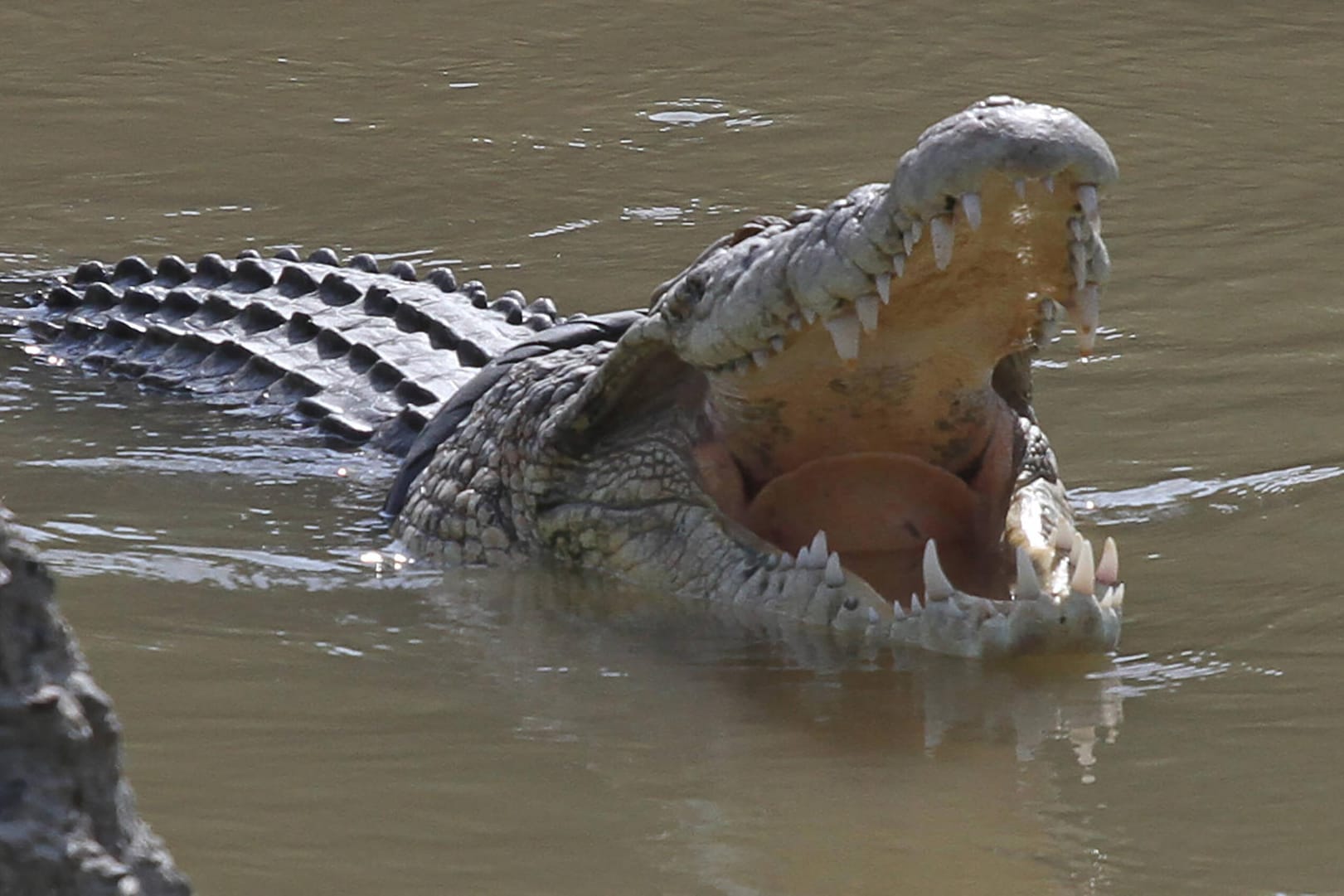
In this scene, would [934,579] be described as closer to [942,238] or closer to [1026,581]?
[1026,581]

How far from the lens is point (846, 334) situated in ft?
13.0

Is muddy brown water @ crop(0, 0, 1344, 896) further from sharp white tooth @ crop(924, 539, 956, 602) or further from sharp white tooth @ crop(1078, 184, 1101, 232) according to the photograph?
sharp white tooth @ crop(1078, 184, 1101, 232)

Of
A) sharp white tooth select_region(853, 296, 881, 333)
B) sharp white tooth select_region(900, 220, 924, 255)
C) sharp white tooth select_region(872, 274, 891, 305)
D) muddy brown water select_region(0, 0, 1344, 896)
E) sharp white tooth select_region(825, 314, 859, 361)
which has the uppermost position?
sharp white tooth select_region(900, 220, 924, 255)

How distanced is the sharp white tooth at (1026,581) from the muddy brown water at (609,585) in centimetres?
15

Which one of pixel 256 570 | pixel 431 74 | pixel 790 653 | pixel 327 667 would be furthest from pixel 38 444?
pixel 431 74

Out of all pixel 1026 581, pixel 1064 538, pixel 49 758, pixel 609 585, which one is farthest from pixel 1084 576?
pixel 49 758

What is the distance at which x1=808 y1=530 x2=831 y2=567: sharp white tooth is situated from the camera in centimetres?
425

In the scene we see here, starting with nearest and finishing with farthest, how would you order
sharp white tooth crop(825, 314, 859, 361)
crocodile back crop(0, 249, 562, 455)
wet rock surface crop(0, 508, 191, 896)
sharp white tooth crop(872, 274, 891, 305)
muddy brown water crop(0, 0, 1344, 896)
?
wet rock surface crop(0, 508, 191, 896), muddy brown water crop(0, 0, 1344, 896), sharp white tooth crop(872, 274, 891, 305), sharp white tooth crop(825, 314, 859, 361), crocodile back crop(0, 249, 562, 455)

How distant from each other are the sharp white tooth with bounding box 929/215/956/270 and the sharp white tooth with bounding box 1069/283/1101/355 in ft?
1.04

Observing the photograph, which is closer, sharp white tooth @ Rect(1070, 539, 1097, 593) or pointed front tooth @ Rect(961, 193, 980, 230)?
pointed front tooth @ Rect(961, 193, 980, 230)

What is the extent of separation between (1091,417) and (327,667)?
9.29 feet

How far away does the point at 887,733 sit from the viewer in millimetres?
3697

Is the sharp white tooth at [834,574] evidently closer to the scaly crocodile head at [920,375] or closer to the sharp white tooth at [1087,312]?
the scaly crocodile head at [920,375]

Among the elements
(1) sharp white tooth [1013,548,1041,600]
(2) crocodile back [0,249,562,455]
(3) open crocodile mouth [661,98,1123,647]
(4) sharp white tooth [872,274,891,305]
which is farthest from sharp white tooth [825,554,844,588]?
(2) crocodile back [0,249,562,455]
